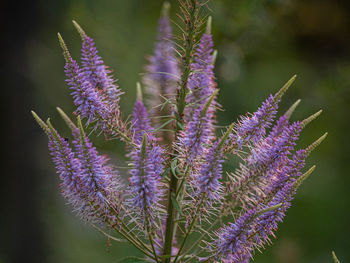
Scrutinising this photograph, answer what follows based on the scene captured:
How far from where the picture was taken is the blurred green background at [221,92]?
4031 mm

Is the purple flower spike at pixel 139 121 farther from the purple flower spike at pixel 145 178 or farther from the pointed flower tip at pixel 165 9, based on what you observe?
the pointed flower tip at pixel 165 9

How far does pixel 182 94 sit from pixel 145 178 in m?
0.37

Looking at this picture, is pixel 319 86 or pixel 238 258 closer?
pixel 238 258

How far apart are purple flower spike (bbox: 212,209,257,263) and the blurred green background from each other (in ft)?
6.44

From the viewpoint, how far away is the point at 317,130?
23.1 feet

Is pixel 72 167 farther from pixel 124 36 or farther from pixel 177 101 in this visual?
pixel 124 36

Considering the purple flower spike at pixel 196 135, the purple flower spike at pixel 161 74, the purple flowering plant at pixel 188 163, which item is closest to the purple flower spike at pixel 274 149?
the purple flowering plant at pixel 188 163

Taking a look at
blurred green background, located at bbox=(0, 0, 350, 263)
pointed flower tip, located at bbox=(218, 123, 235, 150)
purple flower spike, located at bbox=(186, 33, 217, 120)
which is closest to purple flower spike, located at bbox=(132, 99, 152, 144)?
purple flower spike, located at bbox=(186, 33, 217, 120)

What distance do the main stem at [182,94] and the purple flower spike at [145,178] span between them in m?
0.10

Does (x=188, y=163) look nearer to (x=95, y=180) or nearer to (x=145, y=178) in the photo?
(x=145, y=178)

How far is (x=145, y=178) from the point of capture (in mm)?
1384

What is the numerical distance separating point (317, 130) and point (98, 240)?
4.26m

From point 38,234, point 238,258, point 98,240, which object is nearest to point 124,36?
point 38,234

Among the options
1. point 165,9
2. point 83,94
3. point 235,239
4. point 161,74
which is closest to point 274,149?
point 235,239
